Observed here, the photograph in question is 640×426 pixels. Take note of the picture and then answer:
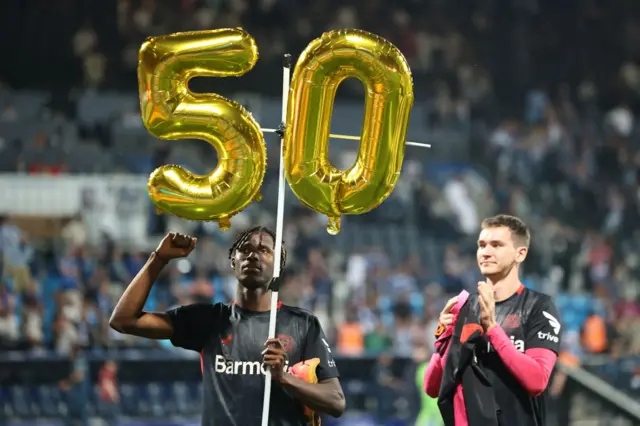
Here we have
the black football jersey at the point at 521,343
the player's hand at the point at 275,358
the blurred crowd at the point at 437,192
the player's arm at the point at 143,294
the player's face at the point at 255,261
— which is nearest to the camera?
the player's hand at the point at 275,358

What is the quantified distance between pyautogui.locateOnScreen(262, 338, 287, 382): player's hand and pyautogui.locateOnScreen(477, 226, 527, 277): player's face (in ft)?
3.15

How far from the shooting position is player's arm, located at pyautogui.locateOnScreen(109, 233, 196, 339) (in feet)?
14.4

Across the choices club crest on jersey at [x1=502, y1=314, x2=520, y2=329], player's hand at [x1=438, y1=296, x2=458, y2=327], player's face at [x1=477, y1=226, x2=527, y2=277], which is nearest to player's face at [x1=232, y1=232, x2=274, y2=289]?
player's hand at [x1=438, y1=296, x2=458, y2=327]

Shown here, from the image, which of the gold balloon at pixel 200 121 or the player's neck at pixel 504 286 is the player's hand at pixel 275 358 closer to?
the gold balloon at pixel 200 121

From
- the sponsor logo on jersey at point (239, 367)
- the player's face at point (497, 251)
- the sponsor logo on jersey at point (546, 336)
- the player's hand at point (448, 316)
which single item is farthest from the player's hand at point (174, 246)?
the sponsor logo on jersey at point (546, 336)

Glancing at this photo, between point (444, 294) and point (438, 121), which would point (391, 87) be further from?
point (438, 121)

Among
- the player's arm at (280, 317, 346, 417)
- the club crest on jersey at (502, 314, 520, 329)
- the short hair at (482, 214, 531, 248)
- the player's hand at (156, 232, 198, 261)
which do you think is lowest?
the player's arm at (280, 317, 346, 417)

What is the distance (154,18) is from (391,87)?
12819mm

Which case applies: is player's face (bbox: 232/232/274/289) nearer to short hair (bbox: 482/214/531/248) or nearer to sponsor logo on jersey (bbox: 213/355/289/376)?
sponsor logo on jersey (bbox: 213/355/289/376)

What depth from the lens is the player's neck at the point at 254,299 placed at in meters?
4.57

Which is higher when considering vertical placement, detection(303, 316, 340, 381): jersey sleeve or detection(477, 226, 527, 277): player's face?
detection(477, 226, 527, 277): player's face

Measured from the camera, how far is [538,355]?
15.1 ft

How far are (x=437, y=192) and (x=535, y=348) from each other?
10636 millimetres

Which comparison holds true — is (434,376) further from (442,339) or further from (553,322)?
(553,322)
